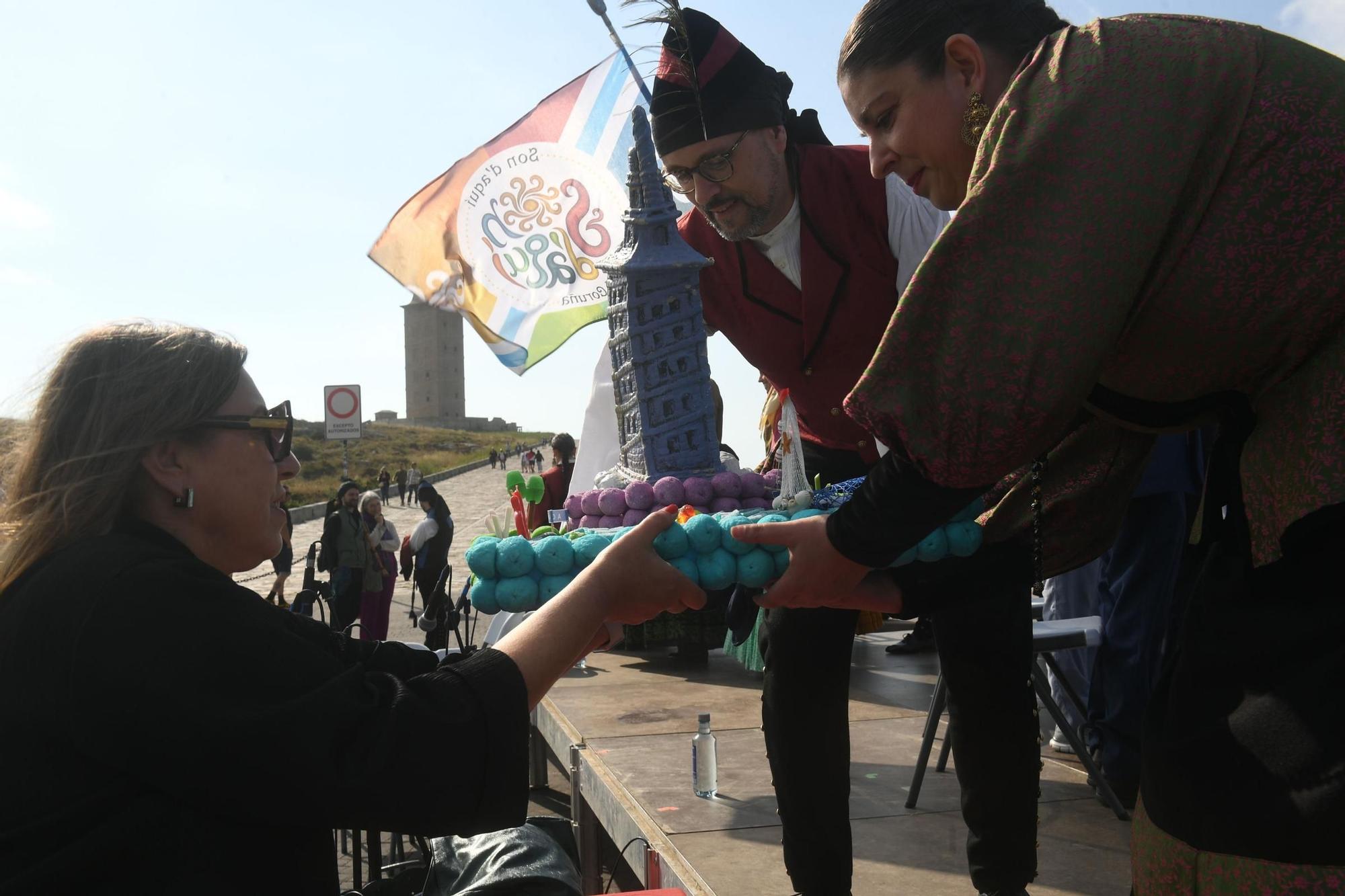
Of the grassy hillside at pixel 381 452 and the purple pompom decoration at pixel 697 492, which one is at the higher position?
the grassy hillside at pixel 381 452

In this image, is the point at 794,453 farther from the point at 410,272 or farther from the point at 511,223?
the point at 410,272

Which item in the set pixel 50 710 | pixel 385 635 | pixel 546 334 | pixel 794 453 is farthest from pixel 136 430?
pixel 385 635

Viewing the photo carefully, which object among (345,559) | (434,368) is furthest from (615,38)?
(434,368)

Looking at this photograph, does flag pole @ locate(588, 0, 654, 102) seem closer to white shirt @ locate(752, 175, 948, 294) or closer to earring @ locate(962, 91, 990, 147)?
white shirt @ locate(752, 175, 948, 294)

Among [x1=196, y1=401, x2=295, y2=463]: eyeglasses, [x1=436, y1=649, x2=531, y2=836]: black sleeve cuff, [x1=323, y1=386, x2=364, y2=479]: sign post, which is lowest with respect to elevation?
[x1=436, y1=649, x2=531, y2=836]: black sleeve cuff

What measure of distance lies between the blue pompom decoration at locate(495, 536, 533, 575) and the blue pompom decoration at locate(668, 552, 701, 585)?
261 mm

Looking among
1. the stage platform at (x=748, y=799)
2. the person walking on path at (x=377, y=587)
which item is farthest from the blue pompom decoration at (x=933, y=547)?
the person walking on path at (x=377, y=587)

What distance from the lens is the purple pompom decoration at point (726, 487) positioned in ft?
8.06

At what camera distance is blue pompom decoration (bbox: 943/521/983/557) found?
1991 mm

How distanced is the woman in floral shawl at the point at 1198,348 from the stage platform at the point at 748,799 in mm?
1871

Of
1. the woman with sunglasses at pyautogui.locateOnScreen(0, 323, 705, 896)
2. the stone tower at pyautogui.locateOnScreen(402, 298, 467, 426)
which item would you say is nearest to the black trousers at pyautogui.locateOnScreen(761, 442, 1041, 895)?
the woman with sunglasses at pyautogui.locateOnScreen(0, 323, 705, 896)

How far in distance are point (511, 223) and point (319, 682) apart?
22.8 feet

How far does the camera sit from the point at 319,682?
1572mm

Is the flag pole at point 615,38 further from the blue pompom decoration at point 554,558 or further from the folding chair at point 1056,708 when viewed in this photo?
the folding chair at point 1056,708
